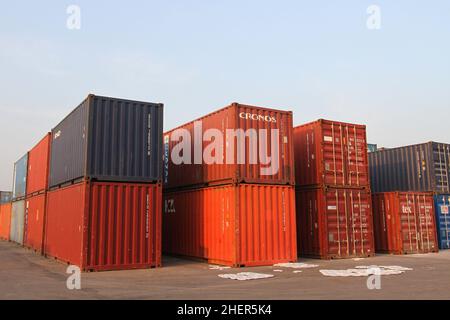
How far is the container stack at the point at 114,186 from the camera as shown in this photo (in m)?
13.1

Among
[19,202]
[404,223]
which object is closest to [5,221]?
[19,202]

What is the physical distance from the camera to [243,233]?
14.3m

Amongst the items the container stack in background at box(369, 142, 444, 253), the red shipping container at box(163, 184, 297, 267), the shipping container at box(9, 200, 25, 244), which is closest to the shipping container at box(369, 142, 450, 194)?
the container stack in background at box(369, 142, 444, 253)

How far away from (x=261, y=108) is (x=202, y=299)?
905 cm

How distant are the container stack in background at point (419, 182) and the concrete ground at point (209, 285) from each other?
5896 millimetres

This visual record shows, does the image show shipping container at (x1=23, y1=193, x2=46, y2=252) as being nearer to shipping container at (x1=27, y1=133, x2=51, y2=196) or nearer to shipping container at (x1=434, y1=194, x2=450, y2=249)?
shipping container at (x1=27, y1=133, x2=51, y2=196)

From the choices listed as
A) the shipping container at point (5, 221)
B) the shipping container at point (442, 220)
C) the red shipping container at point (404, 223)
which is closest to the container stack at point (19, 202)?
the shipping container at point (5, 221)

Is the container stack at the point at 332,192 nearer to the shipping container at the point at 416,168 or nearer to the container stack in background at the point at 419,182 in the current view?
the container stack in background at the point at 419,182

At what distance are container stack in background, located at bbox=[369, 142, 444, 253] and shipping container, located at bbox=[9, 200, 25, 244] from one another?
21.8 meters

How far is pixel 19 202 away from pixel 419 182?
84.5ft

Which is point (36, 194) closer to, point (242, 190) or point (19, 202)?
point (19, 202)

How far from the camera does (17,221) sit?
92.9 ft
